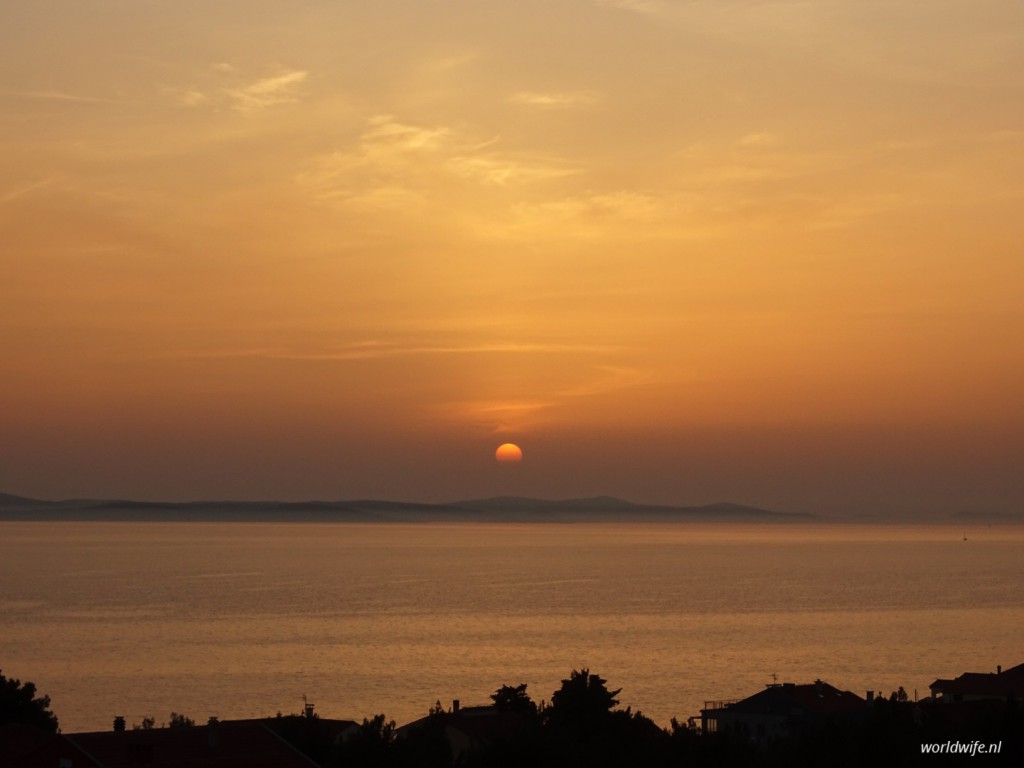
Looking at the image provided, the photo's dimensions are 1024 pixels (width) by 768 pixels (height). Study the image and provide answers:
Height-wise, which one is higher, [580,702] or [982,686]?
[580,702]

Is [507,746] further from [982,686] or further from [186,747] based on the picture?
[982,686]

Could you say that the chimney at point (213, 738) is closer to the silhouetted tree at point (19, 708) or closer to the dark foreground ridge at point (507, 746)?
the dark foreground ridge at point (507, 746)

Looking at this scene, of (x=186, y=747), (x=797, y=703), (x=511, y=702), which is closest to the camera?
(x=186, y=747)

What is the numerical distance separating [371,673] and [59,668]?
1974 centimetres

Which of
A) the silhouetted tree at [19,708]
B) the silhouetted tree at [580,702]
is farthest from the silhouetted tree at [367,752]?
the silhouetted tree at [19,708]

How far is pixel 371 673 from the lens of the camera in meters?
87.1

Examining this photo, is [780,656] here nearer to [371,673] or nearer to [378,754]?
[371,673]

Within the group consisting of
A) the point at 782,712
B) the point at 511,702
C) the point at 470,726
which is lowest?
the point at 782,712

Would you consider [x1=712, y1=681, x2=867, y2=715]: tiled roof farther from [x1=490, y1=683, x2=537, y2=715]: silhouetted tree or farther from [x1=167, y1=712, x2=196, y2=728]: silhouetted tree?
[x1=167, y1=712, x2=196, y2=728]: silhouetted tree

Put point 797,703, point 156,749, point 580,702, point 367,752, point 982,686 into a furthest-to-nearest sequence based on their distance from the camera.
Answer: point 982,686
point 797,703
point 580,702
point 156,749
point 367,752

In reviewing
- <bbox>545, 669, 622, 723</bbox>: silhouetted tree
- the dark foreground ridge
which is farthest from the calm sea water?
the dark foreground ridge

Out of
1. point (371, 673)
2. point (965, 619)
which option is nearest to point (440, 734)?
point (371, 673)

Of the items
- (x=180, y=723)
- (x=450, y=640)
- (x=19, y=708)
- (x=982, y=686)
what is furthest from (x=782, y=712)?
(x=450, y=640)

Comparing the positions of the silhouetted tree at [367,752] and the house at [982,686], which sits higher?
the silhouetted tree at [367,752]
